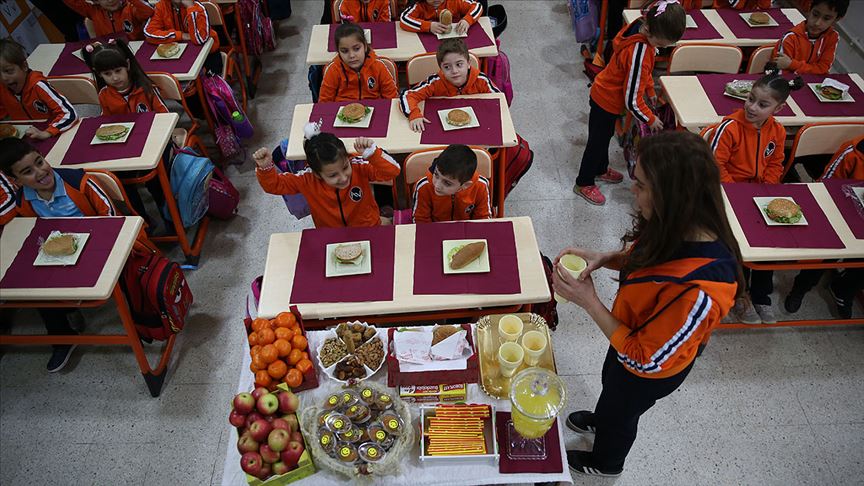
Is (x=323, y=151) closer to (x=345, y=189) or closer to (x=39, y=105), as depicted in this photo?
(x=345, y=189)

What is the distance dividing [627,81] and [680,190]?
6.82 feet

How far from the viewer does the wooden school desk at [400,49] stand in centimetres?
386

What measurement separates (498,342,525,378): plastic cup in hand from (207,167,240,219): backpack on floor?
93.7 inches

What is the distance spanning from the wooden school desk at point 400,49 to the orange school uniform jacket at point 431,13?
54mm

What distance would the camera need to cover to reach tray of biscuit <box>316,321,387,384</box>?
2.11 m

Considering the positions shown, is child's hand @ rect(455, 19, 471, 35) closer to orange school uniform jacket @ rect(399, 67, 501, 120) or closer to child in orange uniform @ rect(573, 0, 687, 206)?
orange school uniform jacket @ rect(399, 67, 501, 120)

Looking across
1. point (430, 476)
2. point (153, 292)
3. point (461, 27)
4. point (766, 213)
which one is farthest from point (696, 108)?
point (153, 292)

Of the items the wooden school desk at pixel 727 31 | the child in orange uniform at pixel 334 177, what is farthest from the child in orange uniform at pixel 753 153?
the child in orange uniform at pixel 334 177

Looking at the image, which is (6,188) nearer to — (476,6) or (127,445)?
(127,445)

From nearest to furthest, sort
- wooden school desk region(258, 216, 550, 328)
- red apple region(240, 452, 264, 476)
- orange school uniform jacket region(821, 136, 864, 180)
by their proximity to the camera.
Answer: red apple region(240, 452, 264, 476)
wooden school desk region(258, 216, 550, 328)
orange school uniform jacket region(821, 136, 864, 180)

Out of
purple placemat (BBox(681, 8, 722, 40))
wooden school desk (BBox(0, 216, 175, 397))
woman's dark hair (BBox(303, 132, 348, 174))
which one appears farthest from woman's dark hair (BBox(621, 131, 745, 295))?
purple placemat (BBox(681, 8, 722, 40))

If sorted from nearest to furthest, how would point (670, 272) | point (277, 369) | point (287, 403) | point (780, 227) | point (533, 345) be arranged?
point (670, 272)
point (287, 403)
point (277, 369)
point (533, 345)
point (780, 227)

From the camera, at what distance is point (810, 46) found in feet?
12.1

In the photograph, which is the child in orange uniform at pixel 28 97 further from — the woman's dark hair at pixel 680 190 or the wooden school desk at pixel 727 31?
the wooden school desk at pixel 727 31
